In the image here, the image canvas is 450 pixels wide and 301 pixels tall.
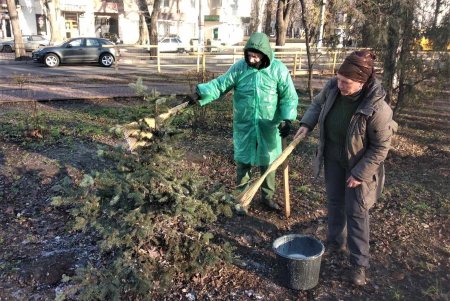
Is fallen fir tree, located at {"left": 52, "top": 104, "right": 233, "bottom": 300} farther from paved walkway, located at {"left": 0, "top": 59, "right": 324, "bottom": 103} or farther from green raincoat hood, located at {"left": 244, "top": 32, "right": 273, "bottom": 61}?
paved walkway, located at {"left": 0, "top": 59, "right": 324, "bottom": 103}

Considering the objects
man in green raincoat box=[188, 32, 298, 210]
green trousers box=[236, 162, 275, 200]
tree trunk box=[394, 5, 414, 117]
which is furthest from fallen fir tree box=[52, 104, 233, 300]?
tree trunk box=[394, 5, 414, 117]

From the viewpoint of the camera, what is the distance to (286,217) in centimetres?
408

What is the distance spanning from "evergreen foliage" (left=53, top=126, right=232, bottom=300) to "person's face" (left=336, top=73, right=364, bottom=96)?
3.43 ft

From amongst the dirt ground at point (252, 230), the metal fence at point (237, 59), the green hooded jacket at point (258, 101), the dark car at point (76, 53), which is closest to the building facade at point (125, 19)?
the dark car at point (76, 53)

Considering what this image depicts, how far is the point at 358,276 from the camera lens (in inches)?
122

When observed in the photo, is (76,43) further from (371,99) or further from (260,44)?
(371,99)

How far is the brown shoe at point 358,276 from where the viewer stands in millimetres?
3104

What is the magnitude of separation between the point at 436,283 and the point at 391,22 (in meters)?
4.27

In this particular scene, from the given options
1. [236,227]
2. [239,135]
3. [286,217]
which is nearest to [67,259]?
[236,227]

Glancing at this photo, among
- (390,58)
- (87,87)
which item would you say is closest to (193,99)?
(390,58)

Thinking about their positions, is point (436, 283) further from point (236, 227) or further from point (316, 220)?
point (236, 227)

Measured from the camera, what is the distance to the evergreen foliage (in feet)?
8.69

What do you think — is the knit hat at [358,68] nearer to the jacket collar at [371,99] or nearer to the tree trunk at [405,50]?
the jacket collar at [371,99]

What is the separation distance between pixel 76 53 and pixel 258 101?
17.6 metres
